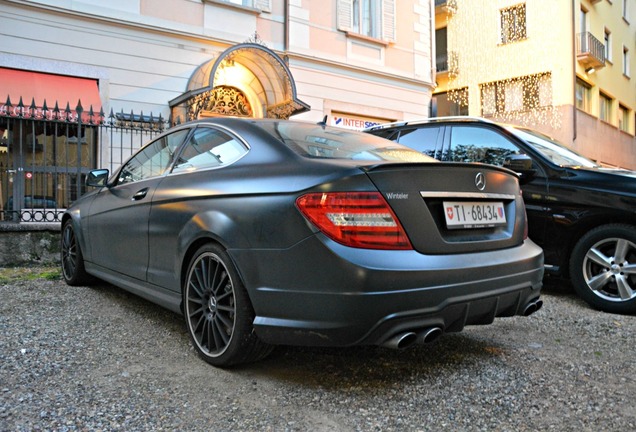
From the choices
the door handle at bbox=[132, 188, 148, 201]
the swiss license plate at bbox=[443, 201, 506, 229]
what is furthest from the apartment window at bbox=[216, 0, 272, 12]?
the swiss license plate at bbox=[443, 201, 506, 229]

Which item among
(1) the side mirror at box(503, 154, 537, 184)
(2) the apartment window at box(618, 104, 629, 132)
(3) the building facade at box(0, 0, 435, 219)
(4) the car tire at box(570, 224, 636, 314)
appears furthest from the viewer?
(2) the apartment window at box(618, 104, 629, 132)

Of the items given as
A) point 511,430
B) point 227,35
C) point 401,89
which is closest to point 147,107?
point 227,35

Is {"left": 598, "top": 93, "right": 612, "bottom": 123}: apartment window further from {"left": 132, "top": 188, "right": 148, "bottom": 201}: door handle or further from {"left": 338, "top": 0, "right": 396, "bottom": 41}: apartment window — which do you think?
{"left": 132, "top": 188, "right": 148, "bottom": 201}: door handle

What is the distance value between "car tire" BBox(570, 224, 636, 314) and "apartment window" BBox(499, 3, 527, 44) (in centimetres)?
1856

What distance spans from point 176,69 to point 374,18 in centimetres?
589

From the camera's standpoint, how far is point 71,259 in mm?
4867

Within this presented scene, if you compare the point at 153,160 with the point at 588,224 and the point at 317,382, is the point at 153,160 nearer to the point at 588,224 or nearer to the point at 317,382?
the point at 317,382

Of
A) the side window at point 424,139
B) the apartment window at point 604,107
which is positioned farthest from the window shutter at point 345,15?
the apartment window at point 604,107

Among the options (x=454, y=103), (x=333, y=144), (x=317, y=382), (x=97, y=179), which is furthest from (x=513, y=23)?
(x=317, y=382)

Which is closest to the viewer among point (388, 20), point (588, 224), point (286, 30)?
point (588, 224)

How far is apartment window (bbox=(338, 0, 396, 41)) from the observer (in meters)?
13.0

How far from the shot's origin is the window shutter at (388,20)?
43.4 feet

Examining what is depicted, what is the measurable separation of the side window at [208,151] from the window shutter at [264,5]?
8750 millimetres

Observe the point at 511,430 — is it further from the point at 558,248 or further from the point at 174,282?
the point at 558,248
